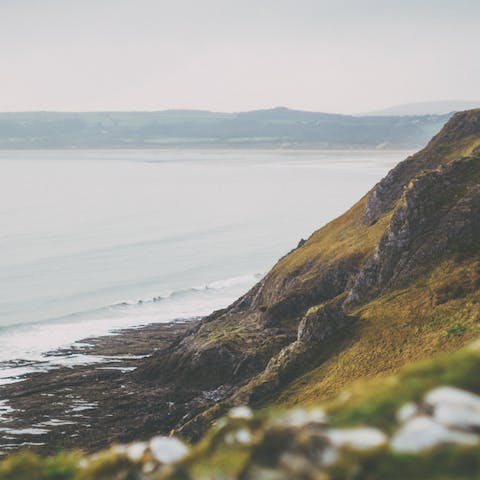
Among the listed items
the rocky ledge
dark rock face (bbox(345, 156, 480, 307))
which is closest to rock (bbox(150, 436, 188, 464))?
the rocky ledge

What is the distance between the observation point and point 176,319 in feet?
405

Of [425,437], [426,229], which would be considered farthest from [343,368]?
[425,437]

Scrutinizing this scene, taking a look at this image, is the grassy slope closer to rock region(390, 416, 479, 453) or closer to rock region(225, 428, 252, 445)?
rock region(225, 428, 252, 445)

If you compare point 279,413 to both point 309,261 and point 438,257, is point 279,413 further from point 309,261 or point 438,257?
point 309,261

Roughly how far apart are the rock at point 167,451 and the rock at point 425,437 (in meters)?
3.82

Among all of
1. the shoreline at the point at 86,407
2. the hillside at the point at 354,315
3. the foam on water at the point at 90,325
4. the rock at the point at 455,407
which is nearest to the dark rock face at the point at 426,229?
the hillside at the point at 354,315

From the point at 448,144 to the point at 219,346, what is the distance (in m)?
48.9

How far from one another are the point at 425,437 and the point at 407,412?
2.84 ft

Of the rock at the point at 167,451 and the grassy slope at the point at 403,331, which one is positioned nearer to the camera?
the rock at the point at 167,451

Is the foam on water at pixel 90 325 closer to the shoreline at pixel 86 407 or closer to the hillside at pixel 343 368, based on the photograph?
the shoreline at pixel 86 407

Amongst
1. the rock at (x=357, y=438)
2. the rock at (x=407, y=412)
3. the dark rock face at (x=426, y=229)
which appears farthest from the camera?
the dark rock face at (x=426, y=229)

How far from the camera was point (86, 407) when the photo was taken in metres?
75.8

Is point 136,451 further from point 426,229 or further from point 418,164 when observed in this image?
point 418,164

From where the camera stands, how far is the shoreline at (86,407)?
65938mm
